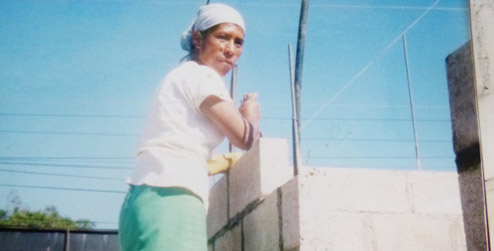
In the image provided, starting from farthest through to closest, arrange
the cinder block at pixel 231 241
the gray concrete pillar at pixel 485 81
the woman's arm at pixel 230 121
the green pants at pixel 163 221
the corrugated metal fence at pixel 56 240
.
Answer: the corrugated metal fence at pixel 56 240
the cinder block at pixel 231 241
the woman's arm at pixel 230 121
the green pants at pixel 163 221
the gray concrete pillar at pixel 485 81

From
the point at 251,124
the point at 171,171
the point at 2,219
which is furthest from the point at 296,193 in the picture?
the point at 2,219

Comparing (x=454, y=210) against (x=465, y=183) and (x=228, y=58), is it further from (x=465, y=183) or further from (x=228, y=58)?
(x=228, y=58)

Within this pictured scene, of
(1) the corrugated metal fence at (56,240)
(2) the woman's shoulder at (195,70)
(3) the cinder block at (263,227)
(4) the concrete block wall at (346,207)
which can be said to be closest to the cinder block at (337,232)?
(4) the concrete block wall at (346,207)

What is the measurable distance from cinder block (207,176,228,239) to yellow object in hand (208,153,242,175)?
17cm

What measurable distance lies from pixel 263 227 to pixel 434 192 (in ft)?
2.13

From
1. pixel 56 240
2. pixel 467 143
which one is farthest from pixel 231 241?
pixel 56 240

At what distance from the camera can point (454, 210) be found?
2.05 metres

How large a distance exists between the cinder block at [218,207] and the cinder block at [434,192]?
2.95 ft

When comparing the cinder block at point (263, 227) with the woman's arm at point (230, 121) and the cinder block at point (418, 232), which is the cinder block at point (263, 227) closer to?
the woman's arm at point (230, 121)

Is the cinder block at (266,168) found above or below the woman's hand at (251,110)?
below

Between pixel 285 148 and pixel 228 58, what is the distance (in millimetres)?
403

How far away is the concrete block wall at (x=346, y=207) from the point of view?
1.81 metres

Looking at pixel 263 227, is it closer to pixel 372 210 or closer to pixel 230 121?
pixel 372 210

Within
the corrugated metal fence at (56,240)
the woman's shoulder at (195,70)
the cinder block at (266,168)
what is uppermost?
the corrugated metal fence at (56,240)
